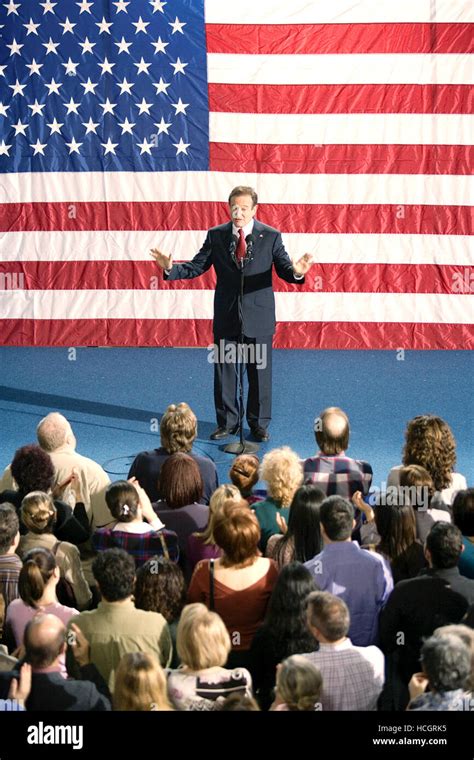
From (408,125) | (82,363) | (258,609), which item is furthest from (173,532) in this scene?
(408,125)

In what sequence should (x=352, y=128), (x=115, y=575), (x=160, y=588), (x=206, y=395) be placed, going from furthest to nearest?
1. (x=352, y=128)
2. (x=206, y=395)
3. (x=160, y=588)
4. (x=115, y=575)

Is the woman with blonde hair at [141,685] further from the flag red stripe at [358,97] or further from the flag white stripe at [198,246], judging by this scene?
the flag red stripe at [358,97]

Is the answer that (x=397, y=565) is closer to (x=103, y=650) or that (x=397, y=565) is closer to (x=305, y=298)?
(x=103, y=650)

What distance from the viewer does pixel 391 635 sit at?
479 cm

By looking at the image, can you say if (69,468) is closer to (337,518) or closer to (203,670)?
(337,518)

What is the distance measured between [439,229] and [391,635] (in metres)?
6.70

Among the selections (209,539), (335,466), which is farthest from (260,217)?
(209,539)

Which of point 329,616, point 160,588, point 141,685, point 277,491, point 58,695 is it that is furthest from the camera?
point 277,491

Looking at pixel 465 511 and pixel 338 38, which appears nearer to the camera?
pixel 465 511

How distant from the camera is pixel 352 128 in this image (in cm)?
1074

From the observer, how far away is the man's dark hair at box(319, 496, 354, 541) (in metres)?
4.98

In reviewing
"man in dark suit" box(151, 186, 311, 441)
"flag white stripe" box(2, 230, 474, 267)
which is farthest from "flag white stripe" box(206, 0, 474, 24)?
"man in dark suit" box(151, 186, 311, 441)

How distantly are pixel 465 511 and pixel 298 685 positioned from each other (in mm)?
1634

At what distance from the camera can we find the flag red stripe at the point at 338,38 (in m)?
10.6
